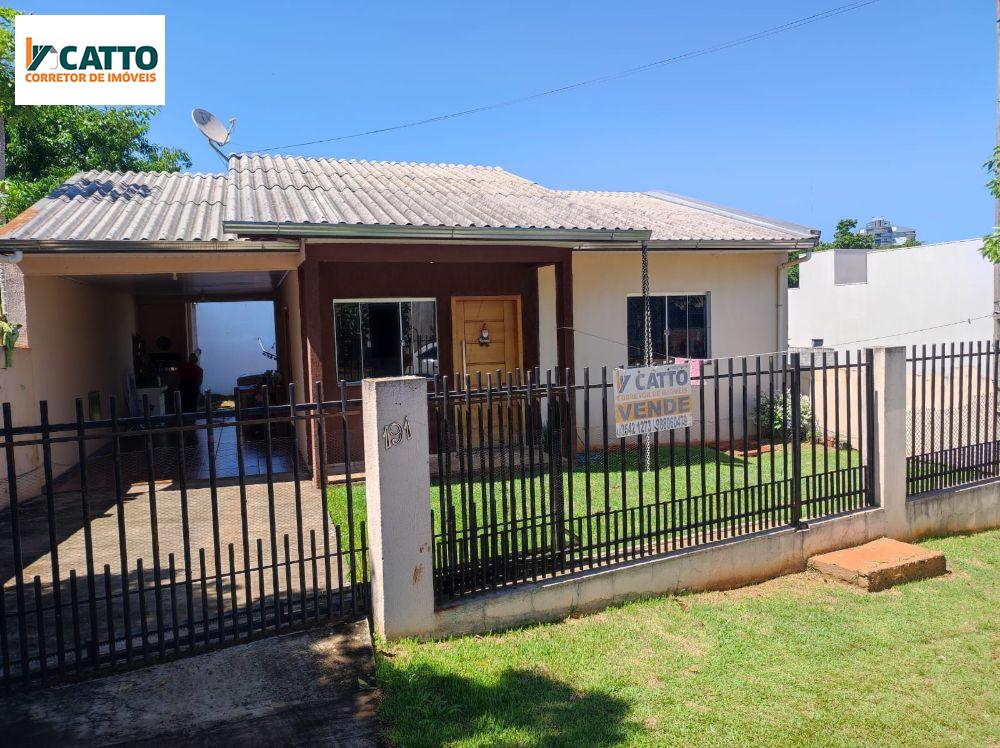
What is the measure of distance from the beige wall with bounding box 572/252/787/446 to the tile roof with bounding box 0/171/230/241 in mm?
5347

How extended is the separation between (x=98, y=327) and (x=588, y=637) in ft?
35.7

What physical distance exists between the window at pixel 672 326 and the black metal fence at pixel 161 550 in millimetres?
4978

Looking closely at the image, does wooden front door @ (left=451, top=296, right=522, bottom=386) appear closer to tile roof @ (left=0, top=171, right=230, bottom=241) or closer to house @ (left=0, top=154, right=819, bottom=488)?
house @ (left=0, top=154, right=819, bottom=488)

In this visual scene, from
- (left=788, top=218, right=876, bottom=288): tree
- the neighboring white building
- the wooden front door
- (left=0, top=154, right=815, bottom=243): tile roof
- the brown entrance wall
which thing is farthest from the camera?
(left=788, top=218, right=876, bottom=288): tree

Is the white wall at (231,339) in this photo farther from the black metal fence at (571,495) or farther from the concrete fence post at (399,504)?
the concrete fence post at (399,504)

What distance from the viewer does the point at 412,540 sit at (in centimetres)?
440

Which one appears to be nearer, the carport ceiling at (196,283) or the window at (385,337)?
the window at (385,337)

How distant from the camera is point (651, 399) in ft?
18.1

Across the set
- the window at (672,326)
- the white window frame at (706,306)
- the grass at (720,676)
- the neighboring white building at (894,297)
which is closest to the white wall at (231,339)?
the window at (672,326)

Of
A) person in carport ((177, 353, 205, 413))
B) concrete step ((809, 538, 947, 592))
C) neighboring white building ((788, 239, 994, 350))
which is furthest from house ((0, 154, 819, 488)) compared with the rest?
neighboring white building ((788, 239, 994, 350))

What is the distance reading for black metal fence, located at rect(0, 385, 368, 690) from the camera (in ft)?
12.4

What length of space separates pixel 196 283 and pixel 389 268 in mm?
4614

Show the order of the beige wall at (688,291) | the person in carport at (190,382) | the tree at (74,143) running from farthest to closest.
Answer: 1. the tree at (74,143)
2. the person in carport at (190,382)
3. the beige wall at (688,291)

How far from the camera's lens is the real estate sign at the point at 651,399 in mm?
5395
